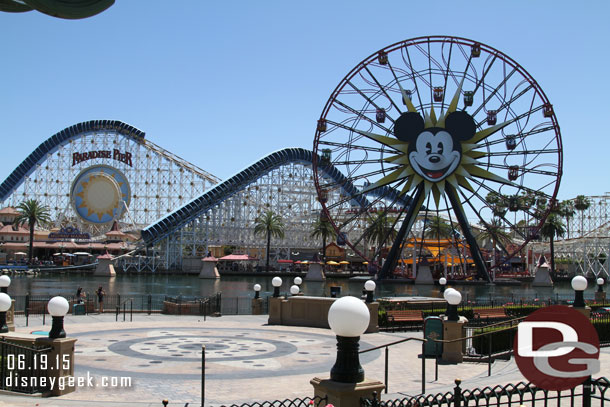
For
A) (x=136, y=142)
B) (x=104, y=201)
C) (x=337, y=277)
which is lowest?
(x=337, y=277)

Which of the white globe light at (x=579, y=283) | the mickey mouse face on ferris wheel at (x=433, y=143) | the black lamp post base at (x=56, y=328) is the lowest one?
the black lamp post base at (x=56, y=328)

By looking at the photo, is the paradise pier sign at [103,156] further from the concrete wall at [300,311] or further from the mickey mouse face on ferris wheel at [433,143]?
the concrete wall at [300,311]

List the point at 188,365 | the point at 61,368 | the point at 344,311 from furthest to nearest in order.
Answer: the point at 188,365
the point at 61,368
the point at 344,311

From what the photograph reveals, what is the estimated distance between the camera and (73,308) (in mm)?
31203

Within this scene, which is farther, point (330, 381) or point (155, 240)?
point (155, 240)

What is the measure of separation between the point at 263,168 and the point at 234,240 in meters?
14.2

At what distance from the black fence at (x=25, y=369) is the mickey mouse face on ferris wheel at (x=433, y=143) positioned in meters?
52.9

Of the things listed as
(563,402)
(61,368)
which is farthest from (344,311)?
(61,368)

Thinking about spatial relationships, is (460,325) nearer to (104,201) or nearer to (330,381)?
(330,381)

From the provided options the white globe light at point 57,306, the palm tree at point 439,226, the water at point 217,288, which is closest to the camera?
the white globe light at point 57,306

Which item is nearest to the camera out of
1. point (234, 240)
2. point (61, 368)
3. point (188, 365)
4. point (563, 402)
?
point (563, 402)

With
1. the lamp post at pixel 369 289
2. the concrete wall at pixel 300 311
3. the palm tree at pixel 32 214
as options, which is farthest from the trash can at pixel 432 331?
the palm tree at pixel 32 214

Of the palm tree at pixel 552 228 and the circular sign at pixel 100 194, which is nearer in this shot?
the palm tree at pixel 552 228

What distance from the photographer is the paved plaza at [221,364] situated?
44.5 feet
